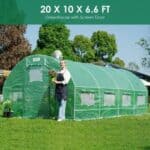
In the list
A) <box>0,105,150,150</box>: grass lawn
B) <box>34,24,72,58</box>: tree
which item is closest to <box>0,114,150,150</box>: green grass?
<box>0,105,150,150</box>: grass lawn

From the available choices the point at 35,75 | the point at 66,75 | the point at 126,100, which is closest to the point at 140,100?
the point at 126,100

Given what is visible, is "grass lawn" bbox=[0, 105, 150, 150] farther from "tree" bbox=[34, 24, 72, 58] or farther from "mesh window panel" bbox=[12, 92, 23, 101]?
"tree" bbox=[34, 24, 72, 58]

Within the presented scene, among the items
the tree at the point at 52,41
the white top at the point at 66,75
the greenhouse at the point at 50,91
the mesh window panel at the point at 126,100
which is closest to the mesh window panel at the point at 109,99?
the greenhouse at the point at 50,91

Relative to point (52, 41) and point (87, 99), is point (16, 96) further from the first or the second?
point (52, 41)

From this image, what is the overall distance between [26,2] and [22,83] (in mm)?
6401

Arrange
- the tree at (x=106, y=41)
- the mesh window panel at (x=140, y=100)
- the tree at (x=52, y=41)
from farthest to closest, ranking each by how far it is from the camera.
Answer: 1. the tree at (x=52, y=41)
2. the tree at (x=106, y=41)
3. the mesh window panel at (x=140, y=100)

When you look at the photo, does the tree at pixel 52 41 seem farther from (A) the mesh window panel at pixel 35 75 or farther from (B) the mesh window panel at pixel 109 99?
(A) the mesh window panel at pixel 35 75

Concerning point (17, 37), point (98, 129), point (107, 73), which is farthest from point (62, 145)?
point (17, 37)

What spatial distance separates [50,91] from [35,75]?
2.50ft

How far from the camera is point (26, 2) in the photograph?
11.2m

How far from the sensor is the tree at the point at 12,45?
1671 inches

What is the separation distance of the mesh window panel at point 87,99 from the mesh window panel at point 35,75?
129cm

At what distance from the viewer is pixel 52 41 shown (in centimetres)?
3969

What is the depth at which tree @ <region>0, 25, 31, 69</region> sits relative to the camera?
42.4 m
